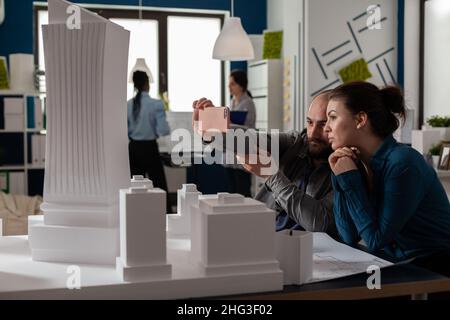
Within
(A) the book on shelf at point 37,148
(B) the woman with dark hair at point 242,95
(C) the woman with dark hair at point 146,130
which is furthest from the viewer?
(A) the book on shelf at point 37,148

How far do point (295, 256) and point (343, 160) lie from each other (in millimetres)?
404

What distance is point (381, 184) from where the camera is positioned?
169cm

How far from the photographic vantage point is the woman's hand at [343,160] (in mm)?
1642

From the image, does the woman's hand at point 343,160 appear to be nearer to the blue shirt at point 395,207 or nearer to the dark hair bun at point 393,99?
the blue shirt at point 395,207

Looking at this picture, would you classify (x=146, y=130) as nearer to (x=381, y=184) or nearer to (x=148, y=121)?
(x=148, y=121)

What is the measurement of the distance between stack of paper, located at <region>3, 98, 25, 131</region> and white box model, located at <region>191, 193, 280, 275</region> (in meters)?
5.02

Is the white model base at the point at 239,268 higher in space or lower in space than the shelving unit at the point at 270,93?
lower

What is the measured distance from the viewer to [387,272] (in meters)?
1.44

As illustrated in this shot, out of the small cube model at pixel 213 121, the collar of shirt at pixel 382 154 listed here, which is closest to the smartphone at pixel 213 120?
the small cube model at pixel 213 121

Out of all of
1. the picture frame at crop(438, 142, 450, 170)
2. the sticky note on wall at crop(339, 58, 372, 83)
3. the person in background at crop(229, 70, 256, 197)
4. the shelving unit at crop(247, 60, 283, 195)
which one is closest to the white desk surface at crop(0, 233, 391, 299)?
the picture frame at crop(438, 142, 450, 170)

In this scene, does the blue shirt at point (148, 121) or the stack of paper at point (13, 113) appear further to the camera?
the stack of paper at point (13, 113)

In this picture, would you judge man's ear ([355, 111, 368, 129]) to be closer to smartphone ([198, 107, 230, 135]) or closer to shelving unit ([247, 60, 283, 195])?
smartphone ([198, 107, 230, 135])

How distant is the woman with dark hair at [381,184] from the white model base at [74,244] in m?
0.64

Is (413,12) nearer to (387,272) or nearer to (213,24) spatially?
(213,24)
